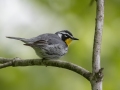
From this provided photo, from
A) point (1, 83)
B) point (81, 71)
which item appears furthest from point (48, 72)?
point (81, 71)

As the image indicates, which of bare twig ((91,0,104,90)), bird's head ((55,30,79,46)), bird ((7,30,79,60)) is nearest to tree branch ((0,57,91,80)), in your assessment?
bare twig ((91,0,104,90))

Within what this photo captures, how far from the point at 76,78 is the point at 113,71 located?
329 millimetres

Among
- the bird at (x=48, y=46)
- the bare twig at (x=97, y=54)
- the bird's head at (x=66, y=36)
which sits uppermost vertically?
the bird's head at (x=66, y=36)

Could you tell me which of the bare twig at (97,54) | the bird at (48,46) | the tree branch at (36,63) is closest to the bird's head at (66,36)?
the bird at (48,46)

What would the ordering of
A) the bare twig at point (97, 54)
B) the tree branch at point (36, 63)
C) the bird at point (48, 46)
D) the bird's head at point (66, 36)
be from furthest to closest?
the bird's head at point (66, 36) → the bird at point (48, 46) → the tree branch at point (36, 63) → the bare twig at point (97, 54)

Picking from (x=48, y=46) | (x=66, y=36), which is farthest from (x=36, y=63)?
(x=66, y=36)

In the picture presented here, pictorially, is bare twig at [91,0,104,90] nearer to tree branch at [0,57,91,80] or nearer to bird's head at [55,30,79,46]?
tree branch at [0,57,91,80]

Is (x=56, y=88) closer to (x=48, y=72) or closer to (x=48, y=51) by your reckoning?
(x=48, y=72)

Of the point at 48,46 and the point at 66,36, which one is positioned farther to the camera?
the point at 66,36

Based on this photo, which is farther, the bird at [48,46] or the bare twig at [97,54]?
the bird at [48,46]

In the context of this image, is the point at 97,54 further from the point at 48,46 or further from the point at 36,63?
the point at 48,46

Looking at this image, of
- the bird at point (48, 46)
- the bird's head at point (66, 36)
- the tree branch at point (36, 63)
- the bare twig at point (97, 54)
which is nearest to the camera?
the bare twig at point (97, 54)

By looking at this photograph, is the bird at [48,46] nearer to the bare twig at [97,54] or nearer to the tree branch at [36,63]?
the tree branch at [36,63]

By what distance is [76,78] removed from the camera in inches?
132
